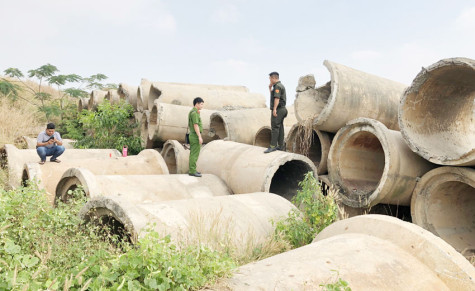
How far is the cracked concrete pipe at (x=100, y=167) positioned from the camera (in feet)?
18.2

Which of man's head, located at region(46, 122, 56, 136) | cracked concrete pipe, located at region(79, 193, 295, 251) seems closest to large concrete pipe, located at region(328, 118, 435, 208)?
cracked concrete pipe, located at region(79, 193, 295, 251)

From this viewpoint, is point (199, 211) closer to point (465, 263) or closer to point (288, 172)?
point (465, 263)

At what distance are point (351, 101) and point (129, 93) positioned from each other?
7455 millimetres

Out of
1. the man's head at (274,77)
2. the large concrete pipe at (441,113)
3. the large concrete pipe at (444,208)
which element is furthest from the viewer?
the man's head at (274,77)

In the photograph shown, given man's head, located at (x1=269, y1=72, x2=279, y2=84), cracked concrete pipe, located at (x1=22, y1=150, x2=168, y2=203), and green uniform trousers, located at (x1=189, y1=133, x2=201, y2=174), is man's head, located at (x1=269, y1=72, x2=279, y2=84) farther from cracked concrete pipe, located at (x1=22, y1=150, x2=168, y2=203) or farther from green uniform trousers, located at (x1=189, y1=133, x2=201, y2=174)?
cracked concrete pipe, located at (x1=22, y1=150, x2=168, y2=203)

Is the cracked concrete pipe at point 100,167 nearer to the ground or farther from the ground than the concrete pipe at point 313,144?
nearer to the ground

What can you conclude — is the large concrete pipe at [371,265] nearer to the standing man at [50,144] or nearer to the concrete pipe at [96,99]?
the standing man at [50,144]

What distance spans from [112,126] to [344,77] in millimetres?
6428

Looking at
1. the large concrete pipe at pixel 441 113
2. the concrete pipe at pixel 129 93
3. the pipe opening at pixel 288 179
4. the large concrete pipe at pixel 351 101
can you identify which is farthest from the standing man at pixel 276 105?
the concrete pipe at pixel 129 93

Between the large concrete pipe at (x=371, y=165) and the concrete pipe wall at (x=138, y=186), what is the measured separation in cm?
178

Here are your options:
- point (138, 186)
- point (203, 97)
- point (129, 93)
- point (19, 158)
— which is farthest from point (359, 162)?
point (129, 93)

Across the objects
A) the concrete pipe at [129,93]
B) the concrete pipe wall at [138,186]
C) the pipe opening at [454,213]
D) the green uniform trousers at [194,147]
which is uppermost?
the concrete pipe at [129,93]

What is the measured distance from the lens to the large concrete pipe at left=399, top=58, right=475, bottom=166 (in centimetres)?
459

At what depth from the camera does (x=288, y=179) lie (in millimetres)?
6348
